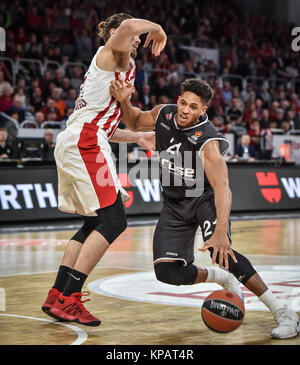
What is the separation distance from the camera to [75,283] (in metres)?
5.18

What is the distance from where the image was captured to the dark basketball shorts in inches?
204

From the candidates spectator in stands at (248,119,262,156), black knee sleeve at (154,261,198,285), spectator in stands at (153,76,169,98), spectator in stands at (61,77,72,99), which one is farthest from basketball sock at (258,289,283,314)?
spectator in stands at (153,76,169,98)

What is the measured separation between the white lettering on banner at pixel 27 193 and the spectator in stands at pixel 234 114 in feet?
27.1

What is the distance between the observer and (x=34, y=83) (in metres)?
15.8

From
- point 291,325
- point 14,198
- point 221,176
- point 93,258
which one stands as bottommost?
point 14,198

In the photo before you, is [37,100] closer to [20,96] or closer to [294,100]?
[20,96]

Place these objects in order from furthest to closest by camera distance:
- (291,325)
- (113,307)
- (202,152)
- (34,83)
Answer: (34,83), (113,307), (202,152), (291,325)

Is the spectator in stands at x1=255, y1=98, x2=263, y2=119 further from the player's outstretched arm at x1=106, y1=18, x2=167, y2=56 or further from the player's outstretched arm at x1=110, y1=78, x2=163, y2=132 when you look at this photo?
the player's outstretched arm at x1=106, y1=18, x2=167, y2=56

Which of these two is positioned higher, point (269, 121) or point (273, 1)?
point (273, 1)

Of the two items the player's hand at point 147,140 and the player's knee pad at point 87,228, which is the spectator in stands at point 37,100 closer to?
the player's hand at point 147,140

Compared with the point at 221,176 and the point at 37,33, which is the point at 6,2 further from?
the point at 221,176

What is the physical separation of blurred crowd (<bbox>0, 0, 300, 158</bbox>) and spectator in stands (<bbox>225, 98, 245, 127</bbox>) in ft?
0.09
